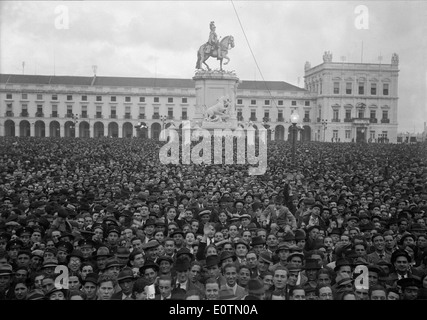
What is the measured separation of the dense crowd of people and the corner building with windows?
176ft

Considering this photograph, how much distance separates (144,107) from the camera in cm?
7706

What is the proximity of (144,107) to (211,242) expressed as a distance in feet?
224

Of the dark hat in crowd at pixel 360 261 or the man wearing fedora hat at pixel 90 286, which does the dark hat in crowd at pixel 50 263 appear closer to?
the man wearing fedora hat at pixel 90 286

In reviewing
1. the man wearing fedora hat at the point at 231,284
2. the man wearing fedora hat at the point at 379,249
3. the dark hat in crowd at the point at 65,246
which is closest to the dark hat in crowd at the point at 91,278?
the dark hat in crowd at the point at 65,246

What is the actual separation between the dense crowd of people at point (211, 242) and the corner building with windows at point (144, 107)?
176 ft

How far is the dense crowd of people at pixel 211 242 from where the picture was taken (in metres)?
7.64

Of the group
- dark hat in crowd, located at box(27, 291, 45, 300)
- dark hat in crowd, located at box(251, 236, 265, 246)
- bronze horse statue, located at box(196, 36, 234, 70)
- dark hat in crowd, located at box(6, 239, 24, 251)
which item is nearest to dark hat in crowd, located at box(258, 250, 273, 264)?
dark hat in crowd, located at box(251, 236, 265, 246)

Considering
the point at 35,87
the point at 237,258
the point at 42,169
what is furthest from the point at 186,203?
the point at 35,87

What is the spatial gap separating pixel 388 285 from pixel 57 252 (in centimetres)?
529

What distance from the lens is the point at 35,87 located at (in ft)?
242

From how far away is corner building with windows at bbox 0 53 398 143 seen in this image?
69562 millimetres

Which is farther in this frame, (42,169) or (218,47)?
(218,47)

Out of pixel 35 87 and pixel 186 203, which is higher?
pixel 35 87

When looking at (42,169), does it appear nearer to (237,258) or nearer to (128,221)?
(128,221)
